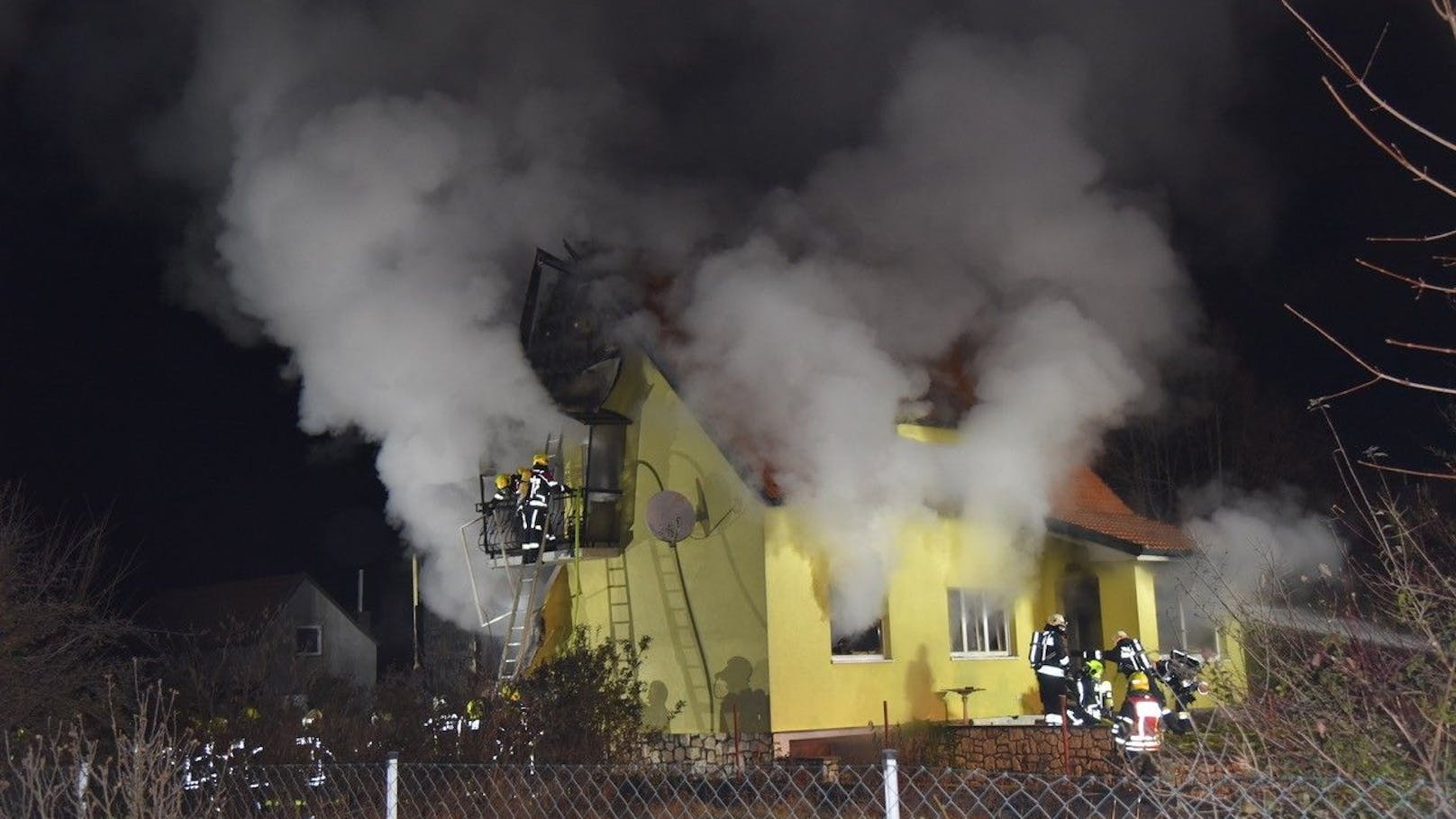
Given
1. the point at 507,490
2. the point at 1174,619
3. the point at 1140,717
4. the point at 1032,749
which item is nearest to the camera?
the point at 1140,717

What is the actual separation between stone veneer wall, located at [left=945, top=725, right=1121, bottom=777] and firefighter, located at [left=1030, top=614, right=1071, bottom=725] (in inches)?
31.4

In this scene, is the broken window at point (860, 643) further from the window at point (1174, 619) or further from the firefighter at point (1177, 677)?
the window at point (1174, 619)

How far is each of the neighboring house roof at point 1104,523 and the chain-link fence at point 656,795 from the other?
10.5 metres

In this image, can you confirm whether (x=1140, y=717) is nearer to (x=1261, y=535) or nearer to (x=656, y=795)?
(x=1261, y=535)

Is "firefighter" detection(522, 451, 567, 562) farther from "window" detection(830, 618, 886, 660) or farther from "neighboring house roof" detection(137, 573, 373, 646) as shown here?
"neighboring house roof" detection(137, 573, 373, 646)

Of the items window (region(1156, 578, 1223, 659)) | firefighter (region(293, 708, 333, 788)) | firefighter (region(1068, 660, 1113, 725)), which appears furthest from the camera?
window (region(1156, 578, 1223, 659))

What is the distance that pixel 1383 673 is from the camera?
5.52 m

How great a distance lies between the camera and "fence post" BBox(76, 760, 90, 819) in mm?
5951

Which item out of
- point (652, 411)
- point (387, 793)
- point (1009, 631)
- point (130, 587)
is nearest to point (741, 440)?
point (652, 411)

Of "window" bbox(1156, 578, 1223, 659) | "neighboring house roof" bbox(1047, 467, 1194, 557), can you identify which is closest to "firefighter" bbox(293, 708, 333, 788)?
"neighboring house roof" bbox(1047, 467, 1194, 557)

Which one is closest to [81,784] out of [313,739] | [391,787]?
[391,787]

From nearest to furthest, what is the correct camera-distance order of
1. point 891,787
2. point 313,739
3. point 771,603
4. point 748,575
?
point 891,787 → point 313,739 → point 771,603 → point 748,575

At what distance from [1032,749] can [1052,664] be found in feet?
4.81

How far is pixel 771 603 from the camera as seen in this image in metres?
17.4
